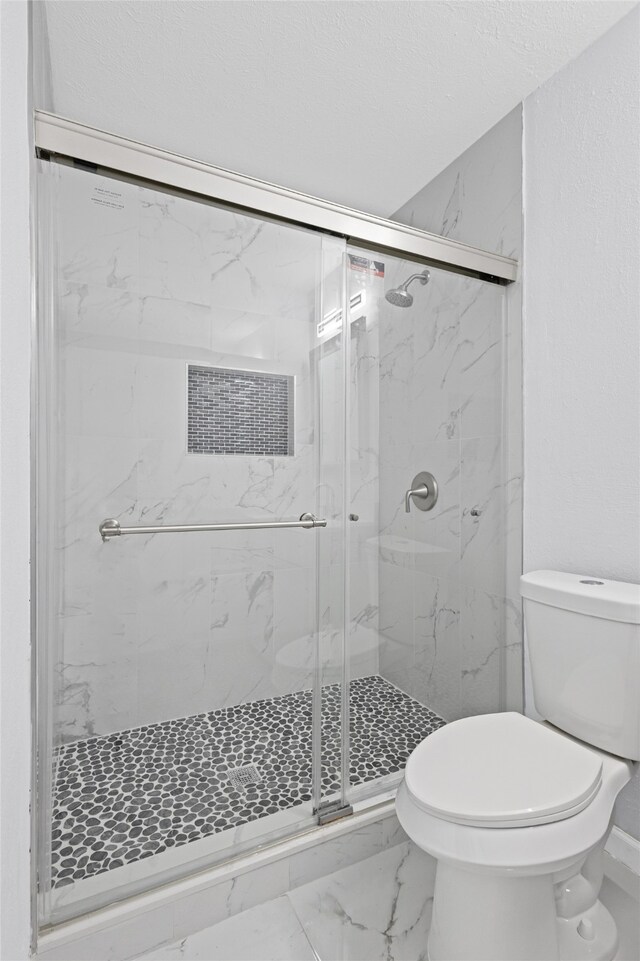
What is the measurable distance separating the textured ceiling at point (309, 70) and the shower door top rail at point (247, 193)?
0.48m

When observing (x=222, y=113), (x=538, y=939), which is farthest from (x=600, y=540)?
(x=222, y=113)

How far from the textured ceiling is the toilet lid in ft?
6.32

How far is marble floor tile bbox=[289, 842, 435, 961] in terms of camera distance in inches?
45.9

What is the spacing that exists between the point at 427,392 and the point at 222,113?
1.20 meters

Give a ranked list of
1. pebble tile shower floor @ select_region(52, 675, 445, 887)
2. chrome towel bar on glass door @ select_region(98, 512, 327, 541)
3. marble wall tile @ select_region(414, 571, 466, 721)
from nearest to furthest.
Result: pebble tile shower floor @ select_region(52, 675, 445, 887), chrome towel bar on glass door @ select_region(98, 512, 327, 541), marble wall tile @ select_region(414, 571, 466, 721)

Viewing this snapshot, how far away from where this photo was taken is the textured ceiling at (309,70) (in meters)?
1.38

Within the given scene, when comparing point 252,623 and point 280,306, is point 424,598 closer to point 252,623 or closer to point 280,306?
point 252,623

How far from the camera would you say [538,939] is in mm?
1019

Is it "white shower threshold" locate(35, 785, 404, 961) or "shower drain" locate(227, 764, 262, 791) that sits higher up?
"shower drain" locate(227, 764, 262, 791)

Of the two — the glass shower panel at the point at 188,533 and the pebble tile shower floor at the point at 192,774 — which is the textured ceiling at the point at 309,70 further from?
the pebble tile shower floor at the point at 192,774

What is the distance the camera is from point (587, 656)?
1.27m

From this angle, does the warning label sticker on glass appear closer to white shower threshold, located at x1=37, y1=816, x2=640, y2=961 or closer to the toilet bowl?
the toilet bowl

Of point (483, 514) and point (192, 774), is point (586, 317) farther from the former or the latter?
point (192, 774)

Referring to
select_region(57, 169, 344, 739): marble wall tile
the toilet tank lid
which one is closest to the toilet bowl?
the toilet tank lid
